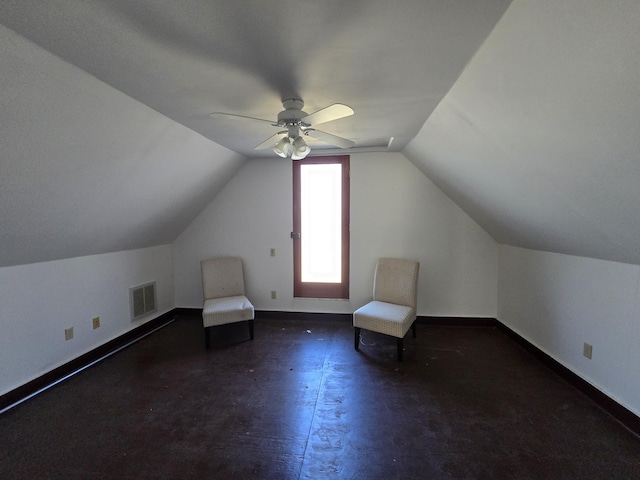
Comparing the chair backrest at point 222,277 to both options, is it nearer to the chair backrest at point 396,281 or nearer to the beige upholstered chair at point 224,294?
the beige upholstered chair at point 224,294

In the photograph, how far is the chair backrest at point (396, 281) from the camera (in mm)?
3209

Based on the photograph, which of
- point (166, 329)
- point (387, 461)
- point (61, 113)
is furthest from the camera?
point (166, 329)

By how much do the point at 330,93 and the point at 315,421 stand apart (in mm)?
2228

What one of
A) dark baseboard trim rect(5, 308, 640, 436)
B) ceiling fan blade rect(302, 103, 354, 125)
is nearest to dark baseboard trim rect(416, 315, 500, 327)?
dark baseboard trim rect(5, 308, 640, 436)

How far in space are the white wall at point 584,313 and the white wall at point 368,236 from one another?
546 mm

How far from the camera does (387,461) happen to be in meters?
1.64

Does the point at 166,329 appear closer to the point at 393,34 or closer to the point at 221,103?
the point at 221,103

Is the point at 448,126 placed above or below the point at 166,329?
above

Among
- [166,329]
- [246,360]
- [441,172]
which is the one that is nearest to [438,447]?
[246,360]

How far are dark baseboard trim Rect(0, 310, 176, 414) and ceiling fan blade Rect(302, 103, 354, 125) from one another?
2.92 m

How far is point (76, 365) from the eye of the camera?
260cm

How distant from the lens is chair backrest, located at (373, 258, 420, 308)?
10.5 ft

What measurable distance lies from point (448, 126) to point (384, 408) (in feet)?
7.11

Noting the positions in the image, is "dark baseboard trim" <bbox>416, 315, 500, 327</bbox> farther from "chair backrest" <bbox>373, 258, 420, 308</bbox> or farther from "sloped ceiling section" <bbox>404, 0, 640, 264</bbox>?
"sloped ceiling section" <bbox>404, 0, 640, 264</bbox>
